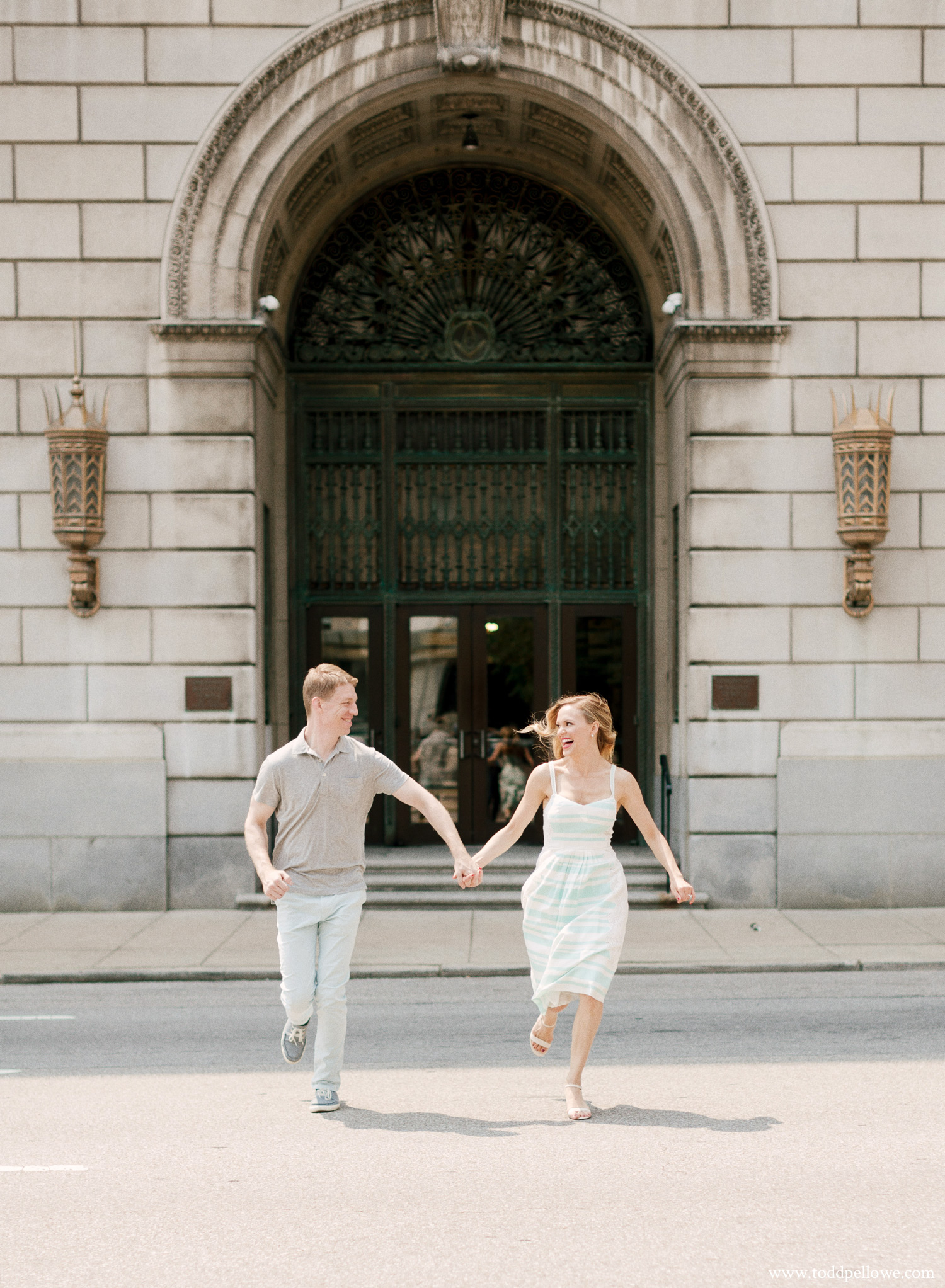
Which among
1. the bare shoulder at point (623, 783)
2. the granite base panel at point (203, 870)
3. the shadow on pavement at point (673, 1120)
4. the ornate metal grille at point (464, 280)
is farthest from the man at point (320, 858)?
the ornate metal grille at point (464, 280)

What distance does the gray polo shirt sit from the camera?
601cm

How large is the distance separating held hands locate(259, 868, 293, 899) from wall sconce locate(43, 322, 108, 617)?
23.0 ft

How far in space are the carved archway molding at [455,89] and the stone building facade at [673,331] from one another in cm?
3

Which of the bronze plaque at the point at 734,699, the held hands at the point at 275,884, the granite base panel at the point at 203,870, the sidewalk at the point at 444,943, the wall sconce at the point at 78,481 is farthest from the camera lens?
the bronze plaque at the point at 734,699

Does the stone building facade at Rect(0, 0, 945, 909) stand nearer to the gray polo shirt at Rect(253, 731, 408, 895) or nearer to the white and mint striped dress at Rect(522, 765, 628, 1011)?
the gray polo shirt at Rect(253, 731, 408, 895)

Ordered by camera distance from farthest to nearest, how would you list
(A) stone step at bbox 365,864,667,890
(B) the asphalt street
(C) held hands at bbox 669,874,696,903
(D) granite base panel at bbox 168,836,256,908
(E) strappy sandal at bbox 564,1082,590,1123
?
(A) stone step at bbox 365,864,667,890, (D) granite base panel at bbox 168,836,256,908, (C) held hands at bbox 669,874,696,903, (E) strappy sandal at bbox 564,1082,590,1123, (B) the asphalt street

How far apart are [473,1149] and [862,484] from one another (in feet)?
27.2

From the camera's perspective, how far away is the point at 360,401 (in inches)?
554

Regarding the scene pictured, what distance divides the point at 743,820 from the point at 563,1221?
796 centimetres

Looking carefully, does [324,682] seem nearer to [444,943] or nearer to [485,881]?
[444,943]

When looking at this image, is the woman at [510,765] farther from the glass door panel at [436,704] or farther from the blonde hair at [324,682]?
the blonde hair at [324,682]

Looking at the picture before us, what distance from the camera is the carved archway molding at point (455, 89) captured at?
1205 centimetres

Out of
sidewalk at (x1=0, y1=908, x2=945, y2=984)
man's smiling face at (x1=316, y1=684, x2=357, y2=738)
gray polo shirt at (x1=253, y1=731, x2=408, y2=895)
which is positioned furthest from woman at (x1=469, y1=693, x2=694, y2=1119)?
sidewalk at (x1=0, y1=908, x2=945, y2=984)

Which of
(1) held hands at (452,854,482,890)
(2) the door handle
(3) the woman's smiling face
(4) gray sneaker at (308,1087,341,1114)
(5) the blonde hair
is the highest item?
(5) the blonde hair
